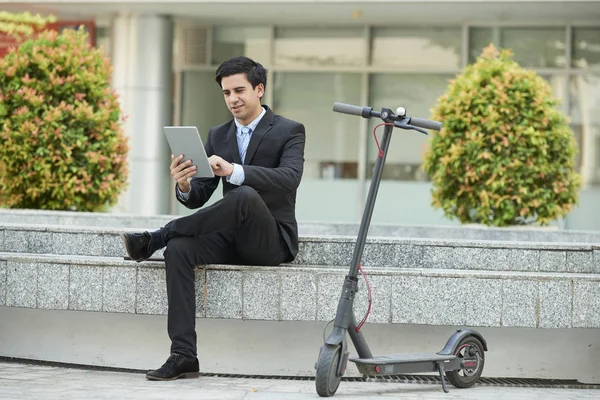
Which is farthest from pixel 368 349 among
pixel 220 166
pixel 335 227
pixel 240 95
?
pixel 335 227

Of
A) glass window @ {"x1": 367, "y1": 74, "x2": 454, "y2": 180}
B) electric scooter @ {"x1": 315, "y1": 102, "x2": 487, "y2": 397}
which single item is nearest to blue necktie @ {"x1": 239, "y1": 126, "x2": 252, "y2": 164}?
electric scooter @ {"x1": 315, "y1": 102, "x2": 487, "y2": 397}

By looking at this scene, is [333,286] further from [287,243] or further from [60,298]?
[60,298]

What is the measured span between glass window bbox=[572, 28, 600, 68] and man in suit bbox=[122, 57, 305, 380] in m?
9.36

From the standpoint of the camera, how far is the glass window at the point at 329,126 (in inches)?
588

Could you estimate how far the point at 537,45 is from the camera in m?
14.3

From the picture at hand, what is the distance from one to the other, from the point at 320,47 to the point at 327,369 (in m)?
10.6

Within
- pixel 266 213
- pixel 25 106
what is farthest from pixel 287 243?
pixel 25 106

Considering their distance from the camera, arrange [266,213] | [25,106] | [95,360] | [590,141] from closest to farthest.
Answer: [266,213]
[95,360]
[25,106]
[590,141]

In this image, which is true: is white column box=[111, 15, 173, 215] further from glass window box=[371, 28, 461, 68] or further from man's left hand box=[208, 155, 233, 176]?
man's left hand box=[208, 155, 233, 176]

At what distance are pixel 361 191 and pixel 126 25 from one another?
4102 mm

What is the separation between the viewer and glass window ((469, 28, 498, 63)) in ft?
47.3

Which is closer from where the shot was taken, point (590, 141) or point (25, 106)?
point (25, 106)

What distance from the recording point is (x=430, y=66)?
575 inches

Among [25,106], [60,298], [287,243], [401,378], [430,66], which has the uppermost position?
[430,66]
